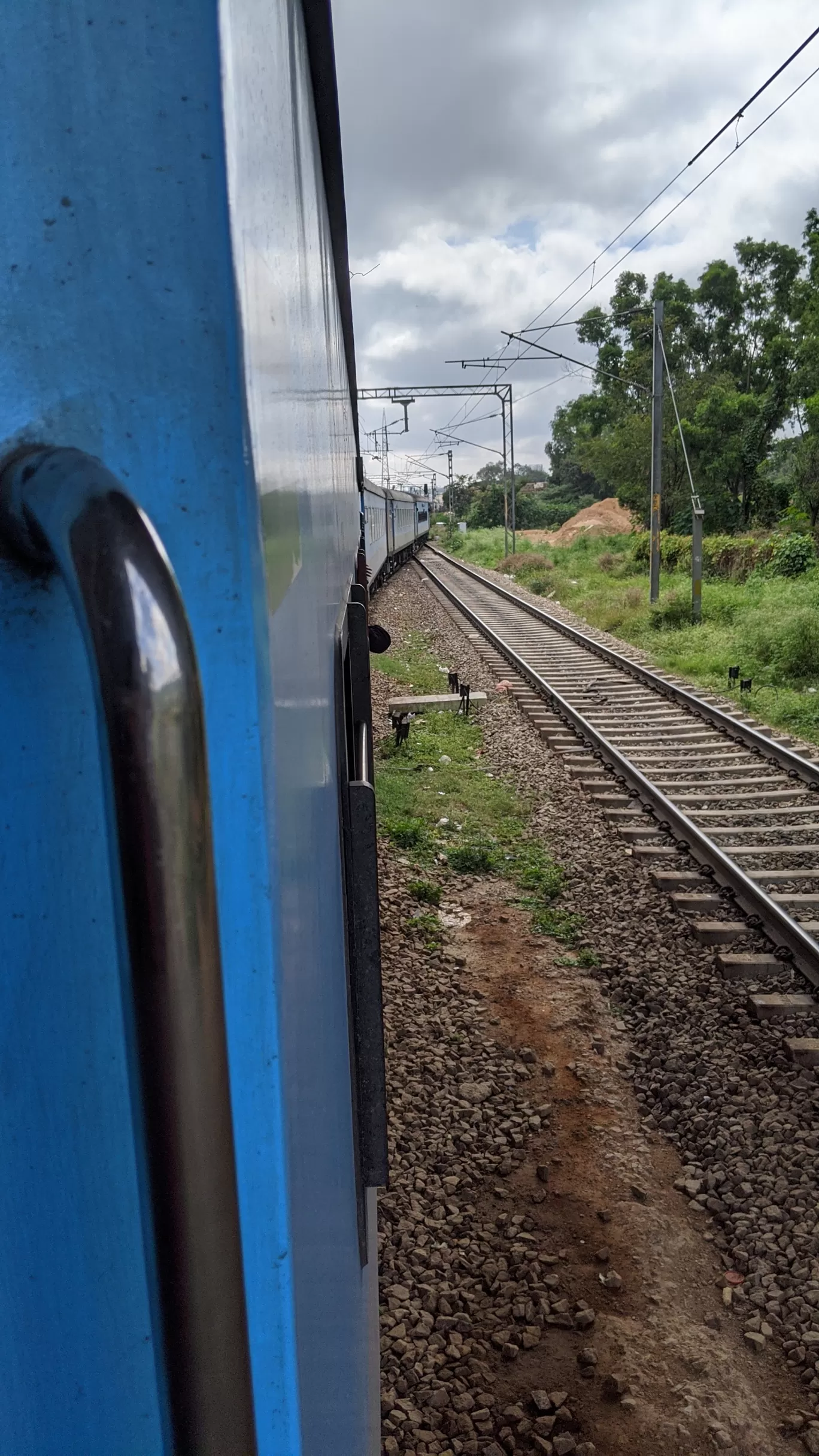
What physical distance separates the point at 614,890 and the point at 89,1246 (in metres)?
6.97

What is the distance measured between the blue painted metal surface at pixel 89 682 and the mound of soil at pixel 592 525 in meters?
63.4

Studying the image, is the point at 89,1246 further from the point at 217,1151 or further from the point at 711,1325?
the point at 711,1325

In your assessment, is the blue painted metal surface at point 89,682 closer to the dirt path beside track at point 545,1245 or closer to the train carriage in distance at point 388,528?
the dirt path beside track at point 545,1245

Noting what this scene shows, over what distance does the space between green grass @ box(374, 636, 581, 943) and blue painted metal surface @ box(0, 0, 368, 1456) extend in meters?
6.22

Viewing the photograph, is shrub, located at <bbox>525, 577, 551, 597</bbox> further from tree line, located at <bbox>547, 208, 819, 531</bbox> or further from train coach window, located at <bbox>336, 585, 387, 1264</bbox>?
train coach window, located at <bbox>336, 585, 387, 1264</bbox>

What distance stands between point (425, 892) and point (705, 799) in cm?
295

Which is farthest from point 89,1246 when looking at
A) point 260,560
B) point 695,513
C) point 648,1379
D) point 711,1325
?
point 695,513

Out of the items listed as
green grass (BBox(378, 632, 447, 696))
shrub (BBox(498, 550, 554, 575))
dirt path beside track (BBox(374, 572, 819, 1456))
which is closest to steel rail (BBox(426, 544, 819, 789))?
green grass (BBox(378, 632, 447, 696))

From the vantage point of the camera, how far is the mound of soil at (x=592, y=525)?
216 ft

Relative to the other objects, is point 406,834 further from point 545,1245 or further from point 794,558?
point 794,558

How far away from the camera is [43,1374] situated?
560 mm

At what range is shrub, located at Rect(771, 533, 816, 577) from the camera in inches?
944

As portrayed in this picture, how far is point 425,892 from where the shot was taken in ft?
24.1

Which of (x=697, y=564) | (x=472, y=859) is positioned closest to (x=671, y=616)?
(x=697, y=564)
